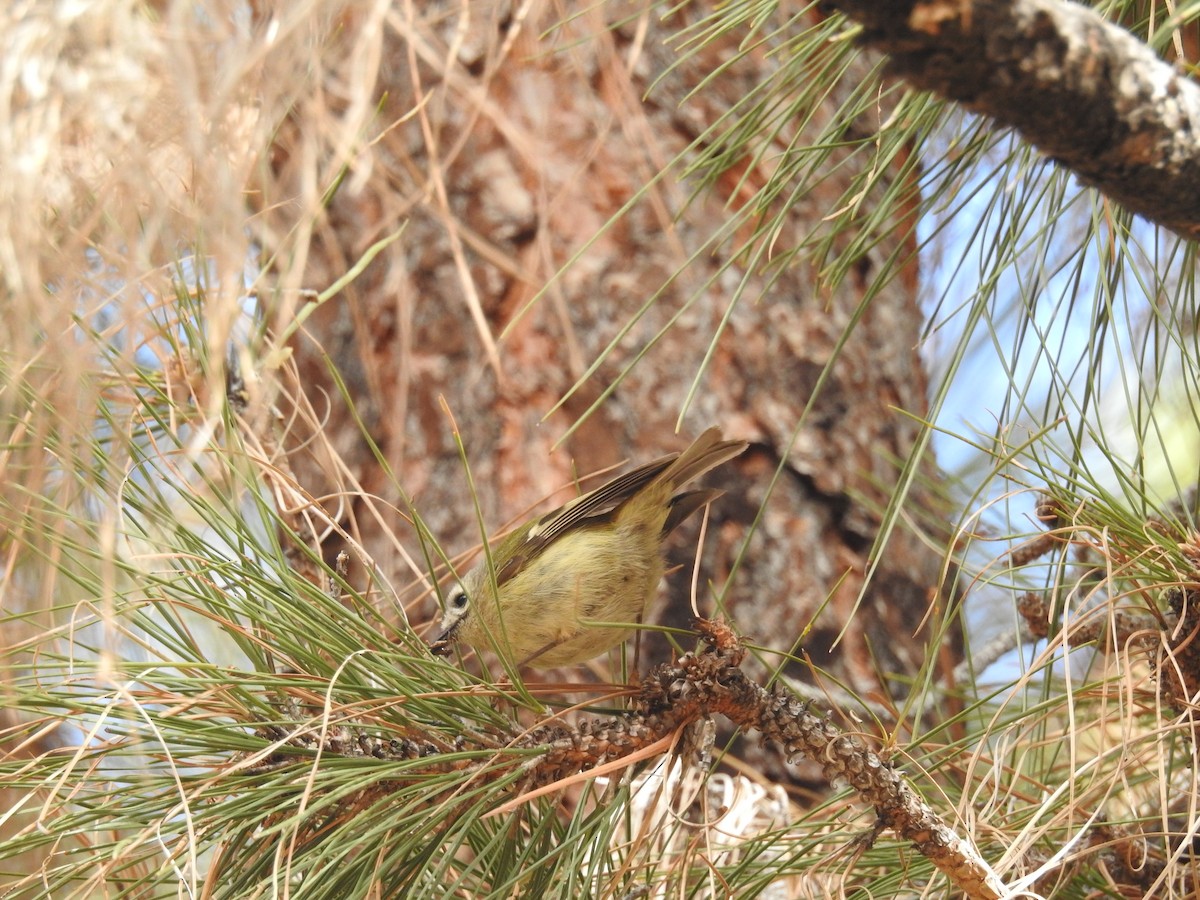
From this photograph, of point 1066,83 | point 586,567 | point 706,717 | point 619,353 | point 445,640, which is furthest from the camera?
point 619,353

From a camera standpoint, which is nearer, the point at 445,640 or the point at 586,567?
the point at 445,640

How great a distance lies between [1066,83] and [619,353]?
2.02 meters

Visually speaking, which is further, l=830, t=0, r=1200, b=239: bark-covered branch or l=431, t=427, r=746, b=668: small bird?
l=431, t=427, r=746, b=668: small bird

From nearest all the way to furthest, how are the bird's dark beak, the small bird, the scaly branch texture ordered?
1. the scaly branch texture
2. the bird's dark beak
3. the small bird

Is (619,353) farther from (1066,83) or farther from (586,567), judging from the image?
(1066,83)

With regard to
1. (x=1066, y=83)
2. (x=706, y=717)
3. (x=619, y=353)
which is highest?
(x=1066, y=83)

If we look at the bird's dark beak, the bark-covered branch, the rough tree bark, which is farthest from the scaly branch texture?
the rough tree bark

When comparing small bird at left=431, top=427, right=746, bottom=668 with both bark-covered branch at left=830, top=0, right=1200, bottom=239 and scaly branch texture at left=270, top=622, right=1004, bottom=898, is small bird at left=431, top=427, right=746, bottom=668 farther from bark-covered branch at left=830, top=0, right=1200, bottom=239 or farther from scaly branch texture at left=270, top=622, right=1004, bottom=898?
bark-covered branch at left=830, top=0, right=1200, bottom=239

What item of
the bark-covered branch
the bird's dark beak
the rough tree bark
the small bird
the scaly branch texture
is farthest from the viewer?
the rough tree bark

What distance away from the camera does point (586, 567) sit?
2375 millimetres

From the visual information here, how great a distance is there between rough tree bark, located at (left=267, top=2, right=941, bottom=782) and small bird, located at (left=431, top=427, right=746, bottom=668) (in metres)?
0.45

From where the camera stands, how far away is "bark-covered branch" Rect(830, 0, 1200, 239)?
0.93 metres

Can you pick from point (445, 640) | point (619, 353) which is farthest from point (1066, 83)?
point (619, 353)

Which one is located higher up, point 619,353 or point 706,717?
point 619,353
